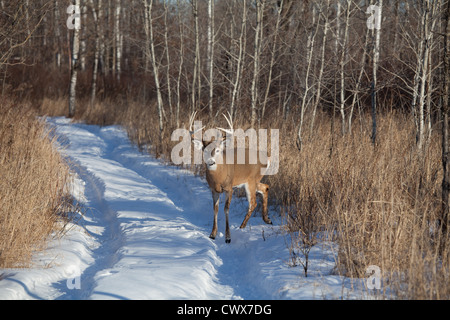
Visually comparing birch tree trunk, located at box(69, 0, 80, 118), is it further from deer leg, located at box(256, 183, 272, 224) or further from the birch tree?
deer leg, located at box(256, 183, 272, 224)

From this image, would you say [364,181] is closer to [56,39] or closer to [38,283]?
[38,283]

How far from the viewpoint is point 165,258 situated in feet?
15.5

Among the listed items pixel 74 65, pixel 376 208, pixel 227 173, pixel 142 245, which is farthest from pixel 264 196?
pixel 74 65

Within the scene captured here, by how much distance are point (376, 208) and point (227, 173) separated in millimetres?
2380

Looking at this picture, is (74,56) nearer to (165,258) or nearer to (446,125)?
(165,258)

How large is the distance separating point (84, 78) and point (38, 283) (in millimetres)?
20932

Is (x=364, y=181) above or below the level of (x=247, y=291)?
above

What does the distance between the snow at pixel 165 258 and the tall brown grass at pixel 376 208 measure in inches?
11.0

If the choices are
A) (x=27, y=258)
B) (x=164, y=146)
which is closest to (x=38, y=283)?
(x=27, y=258)

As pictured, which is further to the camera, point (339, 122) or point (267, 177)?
point (339, 122)

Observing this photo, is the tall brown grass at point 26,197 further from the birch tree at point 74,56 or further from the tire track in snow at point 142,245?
the birch tree at point 74,56

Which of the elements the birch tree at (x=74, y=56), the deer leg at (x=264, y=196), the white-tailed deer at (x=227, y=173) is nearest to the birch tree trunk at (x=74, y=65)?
the birch tree at (x=74, y=56)

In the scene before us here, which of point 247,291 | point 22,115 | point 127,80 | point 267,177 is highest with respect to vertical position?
→ point 127,80
